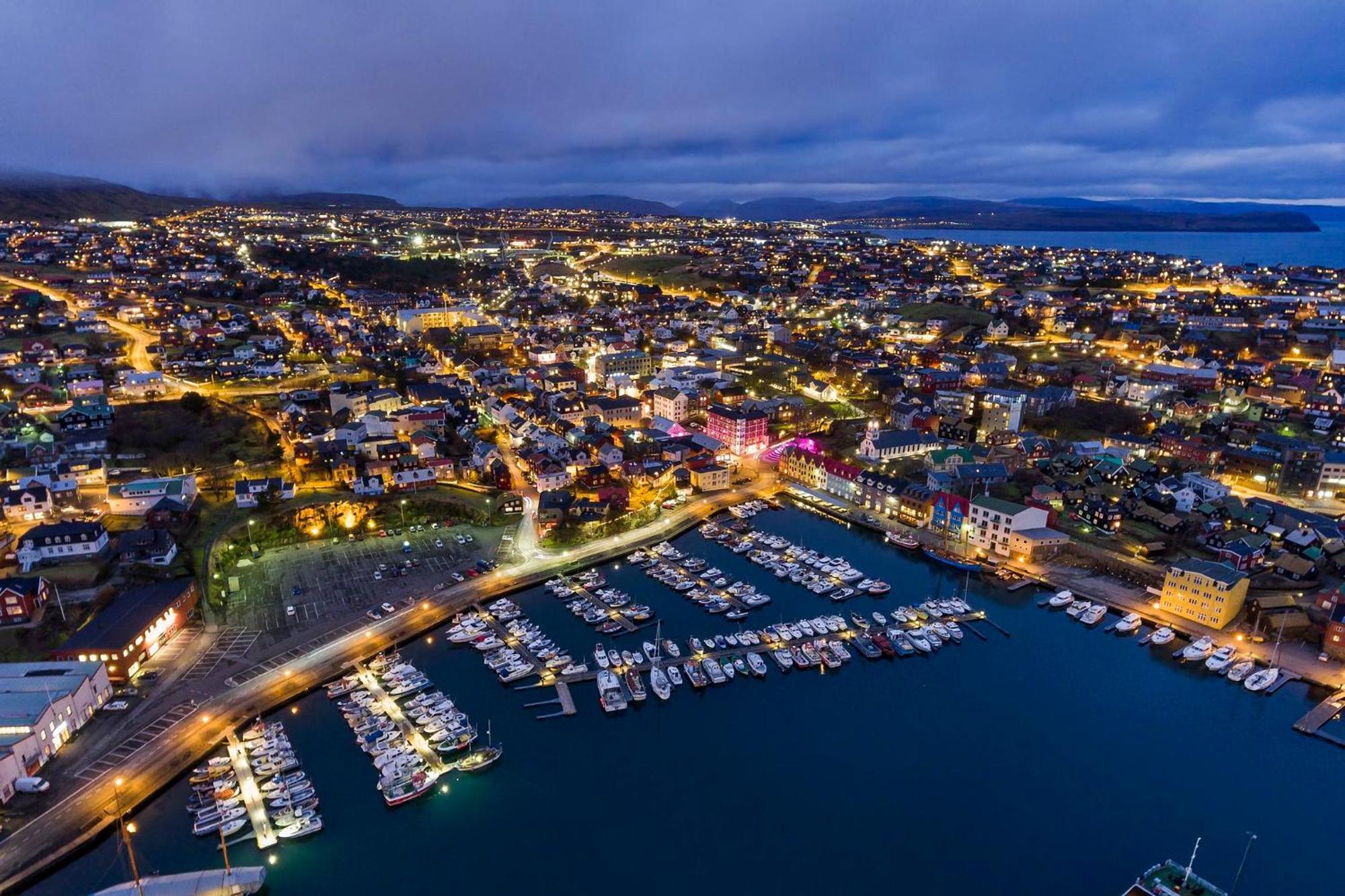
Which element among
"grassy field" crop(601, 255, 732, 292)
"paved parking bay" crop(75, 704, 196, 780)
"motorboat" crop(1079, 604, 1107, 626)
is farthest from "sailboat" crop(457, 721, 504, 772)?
"grassy field" crop(601, 255, 732, 292)

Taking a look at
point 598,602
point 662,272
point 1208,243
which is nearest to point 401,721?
point 598,602

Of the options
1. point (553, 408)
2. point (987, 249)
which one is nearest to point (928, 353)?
point (553, 408)

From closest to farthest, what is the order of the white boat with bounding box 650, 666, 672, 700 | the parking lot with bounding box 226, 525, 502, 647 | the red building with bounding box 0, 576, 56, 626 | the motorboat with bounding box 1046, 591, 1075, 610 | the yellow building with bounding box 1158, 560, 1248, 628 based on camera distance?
1. the white boat with bounding box 650, 666, 672, 700
2. the red building with bounding box 0, 576, 56, 626
3. the parking lot with bounding box 226, 525, 502, 647
4. the yellow building with bounding box 1158, 560, 1248, 628
5. the motorboat with bounding box 1046, 591, 1075, 610

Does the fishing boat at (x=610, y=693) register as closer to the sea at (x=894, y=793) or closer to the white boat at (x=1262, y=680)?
the sea at (x=894, y=793)

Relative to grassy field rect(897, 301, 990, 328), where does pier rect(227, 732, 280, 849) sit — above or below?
below

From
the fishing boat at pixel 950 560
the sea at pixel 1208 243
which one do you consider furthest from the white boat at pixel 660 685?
the sea at pixel 1208 243

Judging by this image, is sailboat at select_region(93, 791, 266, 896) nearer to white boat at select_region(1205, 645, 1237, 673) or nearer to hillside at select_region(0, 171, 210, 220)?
white boat at select_region(1205, 645, 1237, 673)

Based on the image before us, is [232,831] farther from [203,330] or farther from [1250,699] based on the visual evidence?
[203,330]
